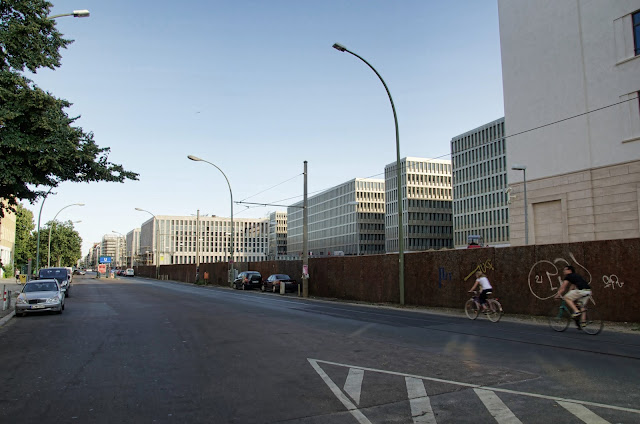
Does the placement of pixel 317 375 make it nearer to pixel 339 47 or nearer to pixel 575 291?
pixel 575 291

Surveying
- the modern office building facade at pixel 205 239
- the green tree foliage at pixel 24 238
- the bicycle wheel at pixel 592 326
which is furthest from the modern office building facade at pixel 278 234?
the bicycle wheel at pixel 592 326

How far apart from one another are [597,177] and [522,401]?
2311 cm

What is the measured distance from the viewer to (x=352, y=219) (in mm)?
137625

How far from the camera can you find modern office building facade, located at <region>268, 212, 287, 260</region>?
180500mm

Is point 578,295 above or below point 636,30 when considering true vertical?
below

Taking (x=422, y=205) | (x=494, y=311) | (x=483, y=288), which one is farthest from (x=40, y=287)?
(x=422, y=205)

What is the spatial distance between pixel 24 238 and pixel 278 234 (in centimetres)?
9898

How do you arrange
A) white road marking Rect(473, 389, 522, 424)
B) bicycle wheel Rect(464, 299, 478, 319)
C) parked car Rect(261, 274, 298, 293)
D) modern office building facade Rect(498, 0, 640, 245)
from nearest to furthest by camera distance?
white road marking Rect(473, 389, 522, 424)
bicycle wheel Rect(464, 299, 478, 319)
modern office building facade Rect(498, 0, 640, 245)
parked car Rect(261, 274, 298, 293)

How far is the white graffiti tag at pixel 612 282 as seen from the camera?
15242mm

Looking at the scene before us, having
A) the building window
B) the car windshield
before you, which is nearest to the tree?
the car windshield

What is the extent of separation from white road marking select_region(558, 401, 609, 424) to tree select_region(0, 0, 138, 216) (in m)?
12.6

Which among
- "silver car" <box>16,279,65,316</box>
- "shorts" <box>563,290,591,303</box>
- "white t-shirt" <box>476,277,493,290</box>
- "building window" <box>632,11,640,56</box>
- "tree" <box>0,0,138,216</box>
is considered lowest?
"silver car" <box>16,279,65,316</box>

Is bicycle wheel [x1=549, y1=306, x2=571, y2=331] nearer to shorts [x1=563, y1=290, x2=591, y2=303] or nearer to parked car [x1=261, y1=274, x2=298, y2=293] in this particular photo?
shorts [x1=563, y1=290, x2=591, y2=303]

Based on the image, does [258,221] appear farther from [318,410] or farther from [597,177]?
[318,410]
